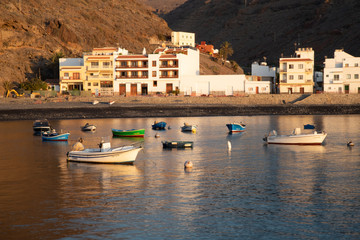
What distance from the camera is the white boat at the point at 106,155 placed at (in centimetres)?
4609

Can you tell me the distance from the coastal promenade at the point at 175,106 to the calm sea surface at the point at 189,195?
48.8m

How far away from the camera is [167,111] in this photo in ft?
365

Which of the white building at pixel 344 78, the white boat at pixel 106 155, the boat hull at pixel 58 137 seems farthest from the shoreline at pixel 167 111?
the white boat at pixel 106 155

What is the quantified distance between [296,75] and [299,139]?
2844 inches

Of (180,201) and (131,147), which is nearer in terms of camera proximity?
(180,201)

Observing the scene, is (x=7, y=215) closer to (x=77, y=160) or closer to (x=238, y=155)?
(x=77, y=160)

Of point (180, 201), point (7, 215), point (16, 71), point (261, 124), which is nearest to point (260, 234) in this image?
point (180, 201)

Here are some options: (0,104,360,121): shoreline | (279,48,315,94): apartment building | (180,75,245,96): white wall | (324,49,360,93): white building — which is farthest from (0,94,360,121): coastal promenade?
(279,48,315,94): apartment building

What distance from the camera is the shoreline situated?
10575 cm

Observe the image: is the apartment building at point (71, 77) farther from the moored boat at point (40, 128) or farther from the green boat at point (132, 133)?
the green boat at point (132, 133)

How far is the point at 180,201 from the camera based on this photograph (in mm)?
32031

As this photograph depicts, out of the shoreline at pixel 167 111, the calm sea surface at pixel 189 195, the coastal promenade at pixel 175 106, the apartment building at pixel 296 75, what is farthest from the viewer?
the apartment building at pixel 296 75

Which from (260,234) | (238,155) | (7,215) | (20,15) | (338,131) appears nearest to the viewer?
(260,234)

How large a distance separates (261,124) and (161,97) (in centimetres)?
3856
